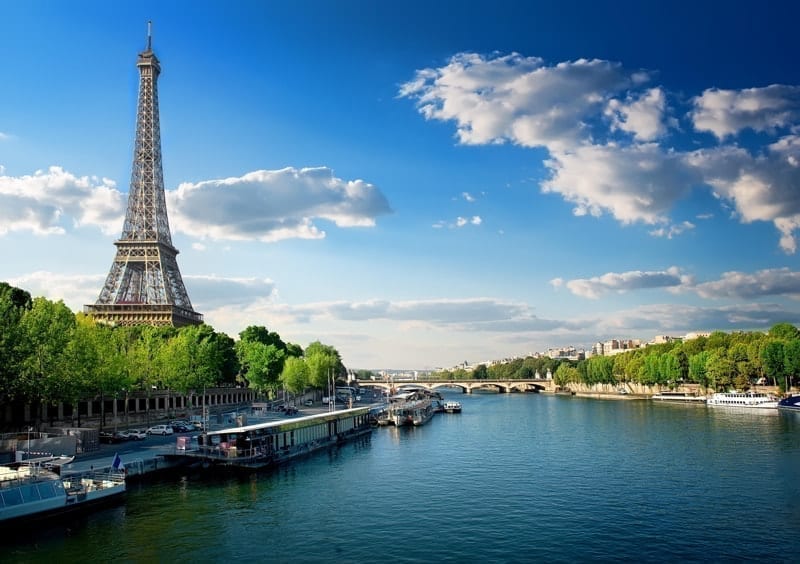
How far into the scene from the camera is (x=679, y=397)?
6009 inches

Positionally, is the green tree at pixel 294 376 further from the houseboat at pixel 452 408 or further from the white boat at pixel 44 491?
the white boat at pixel 44 491

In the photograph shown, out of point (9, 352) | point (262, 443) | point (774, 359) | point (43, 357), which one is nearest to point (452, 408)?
point (774, 359)

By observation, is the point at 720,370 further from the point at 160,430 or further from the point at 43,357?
the point at 43,357

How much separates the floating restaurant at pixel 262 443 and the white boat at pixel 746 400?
260 feet

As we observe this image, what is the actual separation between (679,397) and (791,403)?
3779cm

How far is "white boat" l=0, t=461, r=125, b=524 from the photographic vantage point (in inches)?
1508

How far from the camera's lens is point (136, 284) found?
466 ft

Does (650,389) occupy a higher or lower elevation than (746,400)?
lower

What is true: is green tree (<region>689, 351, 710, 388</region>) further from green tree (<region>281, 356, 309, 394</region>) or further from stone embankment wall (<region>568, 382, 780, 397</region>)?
green tree (<region>281, 356, 309, 394</region>)

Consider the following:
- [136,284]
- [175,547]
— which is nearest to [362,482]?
[175,547]

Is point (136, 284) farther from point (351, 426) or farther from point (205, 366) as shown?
point (351, 426)

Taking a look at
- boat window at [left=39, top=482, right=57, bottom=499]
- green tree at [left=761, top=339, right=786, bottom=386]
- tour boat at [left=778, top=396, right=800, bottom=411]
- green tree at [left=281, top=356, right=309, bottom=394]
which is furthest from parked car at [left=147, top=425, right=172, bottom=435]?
green tree at [left=761, top=339, right=786, bottom=386]

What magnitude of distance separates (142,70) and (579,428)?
11623cm

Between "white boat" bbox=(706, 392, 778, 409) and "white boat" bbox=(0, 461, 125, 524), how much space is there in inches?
4297
